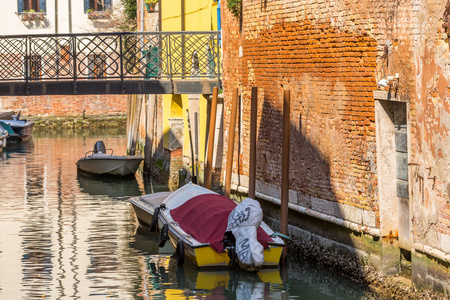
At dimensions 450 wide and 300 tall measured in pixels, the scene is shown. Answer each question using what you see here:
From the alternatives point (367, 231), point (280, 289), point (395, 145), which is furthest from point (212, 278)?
point (395, 145)

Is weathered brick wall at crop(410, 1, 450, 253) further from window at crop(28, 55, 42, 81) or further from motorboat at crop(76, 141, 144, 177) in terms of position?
motorboat at crop(76, 141, 144, 177)

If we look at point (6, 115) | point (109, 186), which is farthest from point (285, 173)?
point (6, 115)

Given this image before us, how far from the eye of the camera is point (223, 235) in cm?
951

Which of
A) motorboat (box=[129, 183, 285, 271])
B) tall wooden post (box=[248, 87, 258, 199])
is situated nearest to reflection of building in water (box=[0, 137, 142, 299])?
motorboat (box=[129, 183, 285, 271])

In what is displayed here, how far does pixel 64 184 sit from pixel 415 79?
11858 millimetres

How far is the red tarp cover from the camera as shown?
31.0 ft

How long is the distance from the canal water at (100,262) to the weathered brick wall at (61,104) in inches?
571

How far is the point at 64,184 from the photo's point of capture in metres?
18.5

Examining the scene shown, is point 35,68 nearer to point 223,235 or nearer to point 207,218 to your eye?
point 207,218

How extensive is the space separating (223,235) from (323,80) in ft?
6.65

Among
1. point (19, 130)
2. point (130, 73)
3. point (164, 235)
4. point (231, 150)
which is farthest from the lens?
point (19, 130)

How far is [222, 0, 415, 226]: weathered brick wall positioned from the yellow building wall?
373 centimetres

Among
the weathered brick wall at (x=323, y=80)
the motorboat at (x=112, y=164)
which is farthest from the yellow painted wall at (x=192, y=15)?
the weathered brick wall at (x=323, y=80)

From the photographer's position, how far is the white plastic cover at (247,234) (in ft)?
29.9
